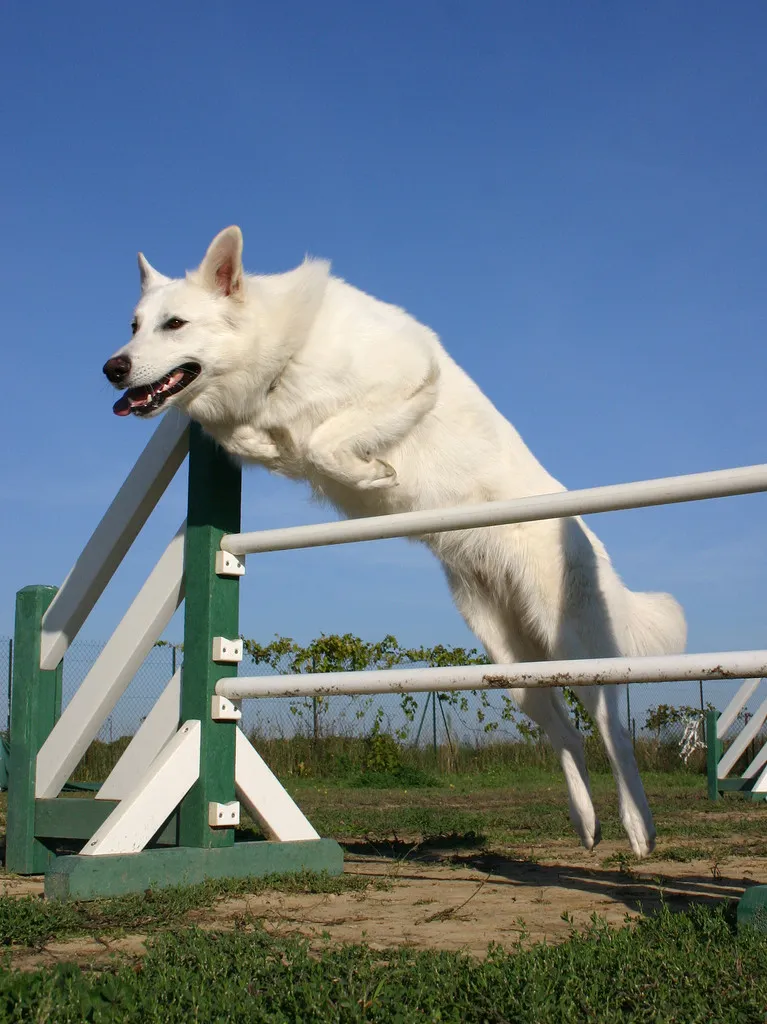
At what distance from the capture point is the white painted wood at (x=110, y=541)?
3.80 m

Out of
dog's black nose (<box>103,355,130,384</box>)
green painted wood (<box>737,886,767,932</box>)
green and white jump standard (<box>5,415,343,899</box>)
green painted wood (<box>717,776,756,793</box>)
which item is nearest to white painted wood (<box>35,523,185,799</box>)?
green and white jump standard (<box>5,415,343,899</box>)

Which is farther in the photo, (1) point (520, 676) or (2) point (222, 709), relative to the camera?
(2) point (222, 709)

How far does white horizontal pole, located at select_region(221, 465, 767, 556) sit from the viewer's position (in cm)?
244

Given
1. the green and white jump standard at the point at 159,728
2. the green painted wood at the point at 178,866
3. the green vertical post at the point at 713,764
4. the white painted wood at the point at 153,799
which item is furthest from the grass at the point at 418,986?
the green vertical post at the point at 713,764

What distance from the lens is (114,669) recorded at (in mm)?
3650

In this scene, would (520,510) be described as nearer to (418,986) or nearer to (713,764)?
(418,986)

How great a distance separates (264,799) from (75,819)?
2.34 ft

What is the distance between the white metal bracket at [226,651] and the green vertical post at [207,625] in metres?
0.02

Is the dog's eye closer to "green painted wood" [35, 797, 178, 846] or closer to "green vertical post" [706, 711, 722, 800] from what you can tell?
"green painted wood" [35, 797, 178, 846]

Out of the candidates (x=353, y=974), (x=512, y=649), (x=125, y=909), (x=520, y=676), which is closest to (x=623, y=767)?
(x=512, y=649)

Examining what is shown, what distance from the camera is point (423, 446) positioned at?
3.93 meters

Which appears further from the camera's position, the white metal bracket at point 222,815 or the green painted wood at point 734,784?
the green painted wood at point 734,784

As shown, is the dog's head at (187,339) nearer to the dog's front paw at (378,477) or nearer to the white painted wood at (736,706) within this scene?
the dog's front paw at (378,477)

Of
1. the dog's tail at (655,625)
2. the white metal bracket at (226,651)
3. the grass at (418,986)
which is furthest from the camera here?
the dog's tail at (655,625)
